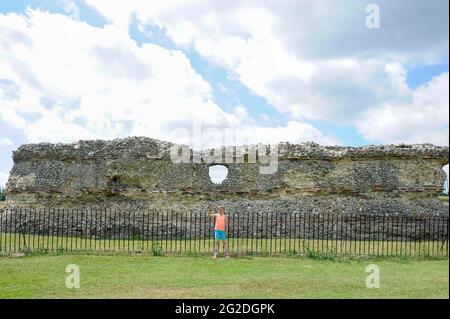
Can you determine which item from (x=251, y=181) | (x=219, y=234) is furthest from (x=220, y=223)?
(x=251, y=181)

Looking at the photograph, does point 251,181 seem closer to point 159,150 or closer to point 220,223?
point 159,150

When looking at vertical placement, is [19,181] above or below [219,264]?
above

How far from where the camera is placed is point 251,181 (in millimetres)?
20703

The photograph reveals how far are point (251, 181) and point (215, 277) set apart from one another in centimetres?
1036

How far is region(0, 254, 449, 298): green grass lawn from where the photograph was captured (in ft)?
29.5

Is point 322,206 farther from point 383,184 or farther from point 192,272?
point 192,272

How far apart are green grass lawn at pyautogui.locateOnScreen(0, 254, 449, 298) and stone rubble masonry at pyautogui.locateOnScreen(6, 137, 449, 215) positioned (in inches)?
276

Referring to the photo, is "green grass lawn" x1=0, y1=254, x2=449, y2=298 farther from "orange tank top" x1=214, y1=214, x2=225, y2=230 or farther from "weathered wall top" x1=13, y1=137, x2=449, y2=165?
"weathered wall top" x1=13, y1=137, x2=449, y2=165

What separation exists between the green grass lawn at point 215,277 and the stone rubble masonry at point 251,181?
7.00 meters

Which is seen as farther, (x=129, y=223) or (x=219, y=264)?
(x=129, y=223)

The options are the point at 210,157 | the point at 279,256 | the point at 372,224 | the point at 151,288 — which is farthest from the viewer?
the point at 210,157

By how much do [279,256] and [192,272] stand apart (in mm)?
3403

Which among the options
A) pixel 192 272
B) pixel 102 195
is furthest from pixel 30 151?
pixel 192 272

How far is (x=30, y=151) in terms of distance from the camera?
73.3 feet
